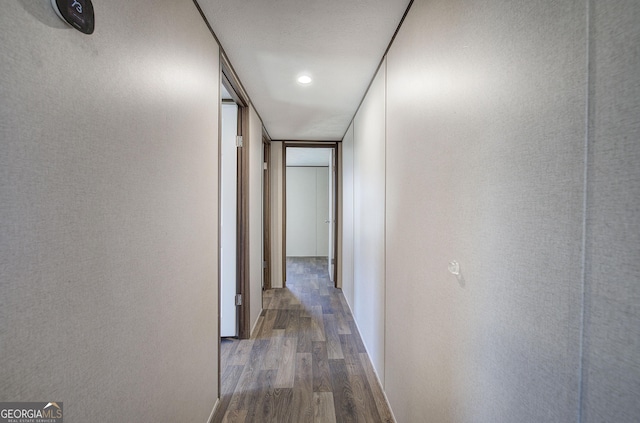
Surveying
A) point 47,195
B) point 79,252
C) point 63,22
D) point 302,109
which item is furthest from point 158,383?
point 302,109

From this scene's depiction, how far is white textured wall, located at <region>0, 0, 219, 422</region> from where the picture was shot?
525 millimetres

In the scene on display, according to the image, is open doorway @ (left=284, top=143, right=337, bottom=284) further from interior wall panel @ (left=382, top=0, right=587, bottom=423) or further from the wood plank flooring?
interior wall panel @ (left=382, top=0, right=587, bottom=423)

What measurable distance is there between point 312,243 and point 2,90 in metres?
6.49

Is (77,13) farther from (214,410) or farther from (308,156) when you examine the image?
(308,156)

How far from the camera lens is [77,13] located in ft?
2.07

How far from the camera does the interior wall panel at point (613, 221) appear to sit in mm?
431

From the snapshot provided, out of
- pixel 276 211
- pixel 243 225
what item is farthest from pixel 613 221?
pixel 276 211

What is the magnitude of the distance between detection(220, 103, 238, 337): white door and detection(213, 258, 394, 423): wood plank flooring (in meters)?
0.54

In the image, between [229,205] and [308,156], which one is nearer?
[229,205]

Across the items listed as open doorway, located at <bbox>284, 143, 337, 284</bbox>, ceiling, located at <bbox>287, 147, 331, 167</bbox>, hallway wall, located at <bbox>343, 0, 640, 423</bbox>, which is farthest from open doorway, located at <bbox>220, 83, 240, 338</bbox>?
open doorway, located at <bbox>284, 143, 337, 284</bbox>

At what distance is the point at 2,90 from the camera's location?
49 cm

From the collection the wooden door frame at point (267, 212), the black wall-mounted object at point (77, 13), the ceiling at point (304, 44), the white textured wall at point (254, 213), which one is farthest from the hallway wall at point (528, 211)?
the wooden door frame at point (267, 212)

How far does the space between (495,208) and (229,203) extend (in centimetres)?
224

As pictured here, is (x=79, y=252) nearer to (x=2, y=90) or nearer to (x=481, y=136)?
(x=2, y=90)
